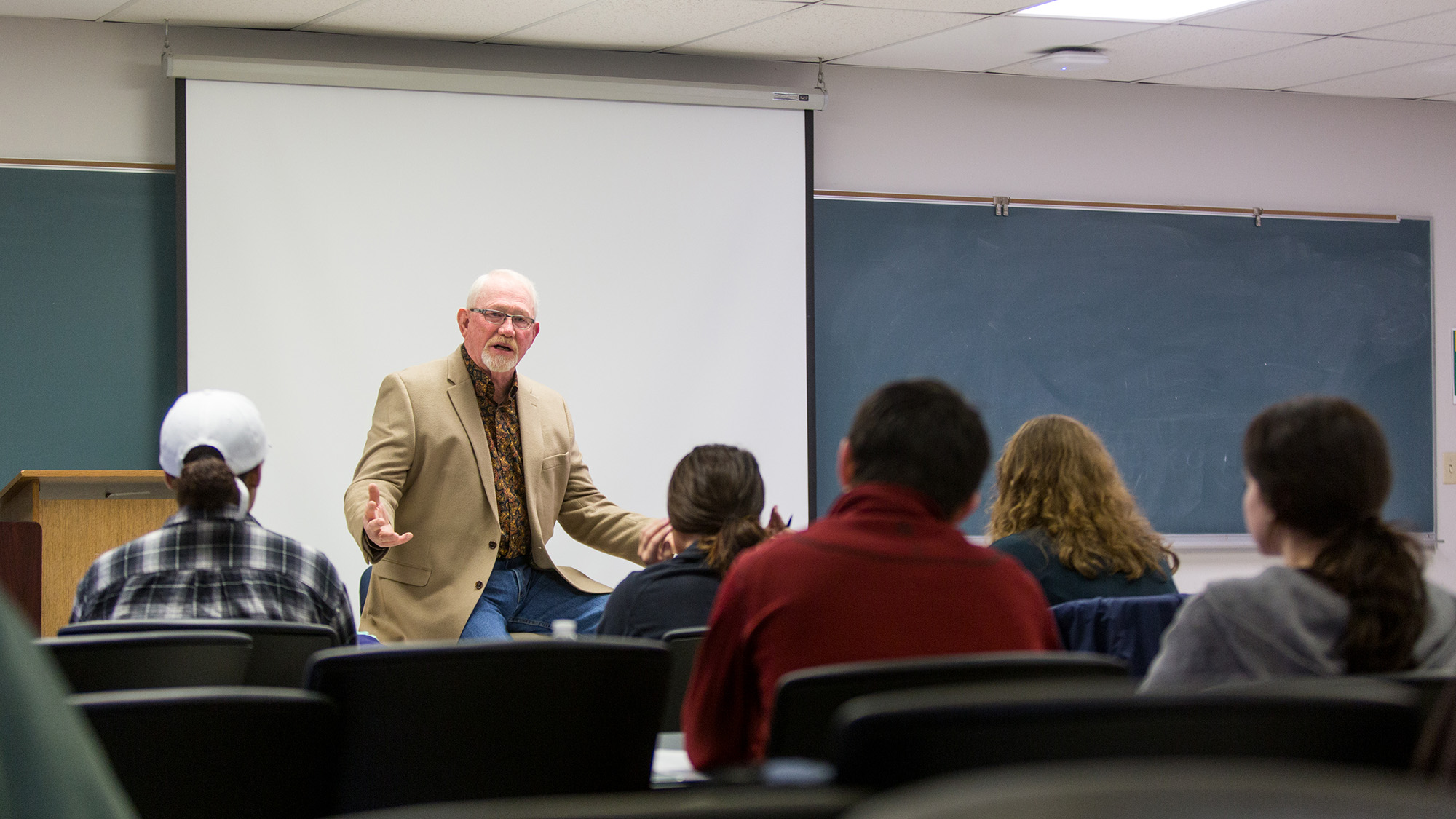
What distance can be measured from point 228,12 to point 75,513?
1.81m

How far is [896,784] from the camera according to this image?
Answer: 0.82 metres

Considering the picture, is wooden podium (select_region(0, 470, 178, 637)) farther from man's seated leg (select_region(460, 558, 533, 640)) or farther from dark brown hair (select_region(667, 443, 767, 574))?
dark brown hair (select_region(667, 443, 767, 574))

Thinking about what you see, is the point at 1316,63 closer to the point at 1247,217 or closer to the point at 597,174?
the point at 1247,217

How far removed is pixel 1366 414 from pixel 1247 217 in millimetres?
4676

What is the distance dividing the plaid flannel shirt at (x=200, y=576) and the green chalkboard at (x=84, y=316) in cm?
259

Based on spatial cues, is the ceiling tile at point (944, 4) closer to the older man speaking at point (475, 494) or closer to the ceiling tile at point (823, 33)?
the ceiling tile at point (823, 33)

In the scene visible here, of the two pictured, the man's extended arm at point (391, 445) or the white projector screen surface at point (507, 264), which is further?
the white projector screen surface at point (507, 264)

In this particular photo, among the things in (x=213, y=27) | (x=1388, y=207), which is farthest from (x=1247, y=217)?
(x=213, y=27)

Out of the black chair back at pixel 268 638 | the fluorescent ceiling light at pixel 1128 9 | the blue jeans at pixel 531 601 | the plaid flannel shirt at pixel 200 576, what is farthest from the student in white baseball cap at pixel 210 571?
the fluorescent ceiling light at pixel 1128 9

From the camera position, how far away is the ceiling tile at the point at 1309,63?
5.20 m

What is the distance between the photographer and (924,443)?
1.85m

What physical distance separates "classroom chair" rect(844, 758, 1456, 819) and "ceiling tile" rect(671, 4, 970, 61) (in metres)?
4.44

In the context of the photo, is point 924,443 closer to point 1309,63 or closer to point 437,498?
point 437,498

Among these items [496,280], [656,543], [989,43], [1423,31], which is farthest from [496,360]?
[1423,31]
